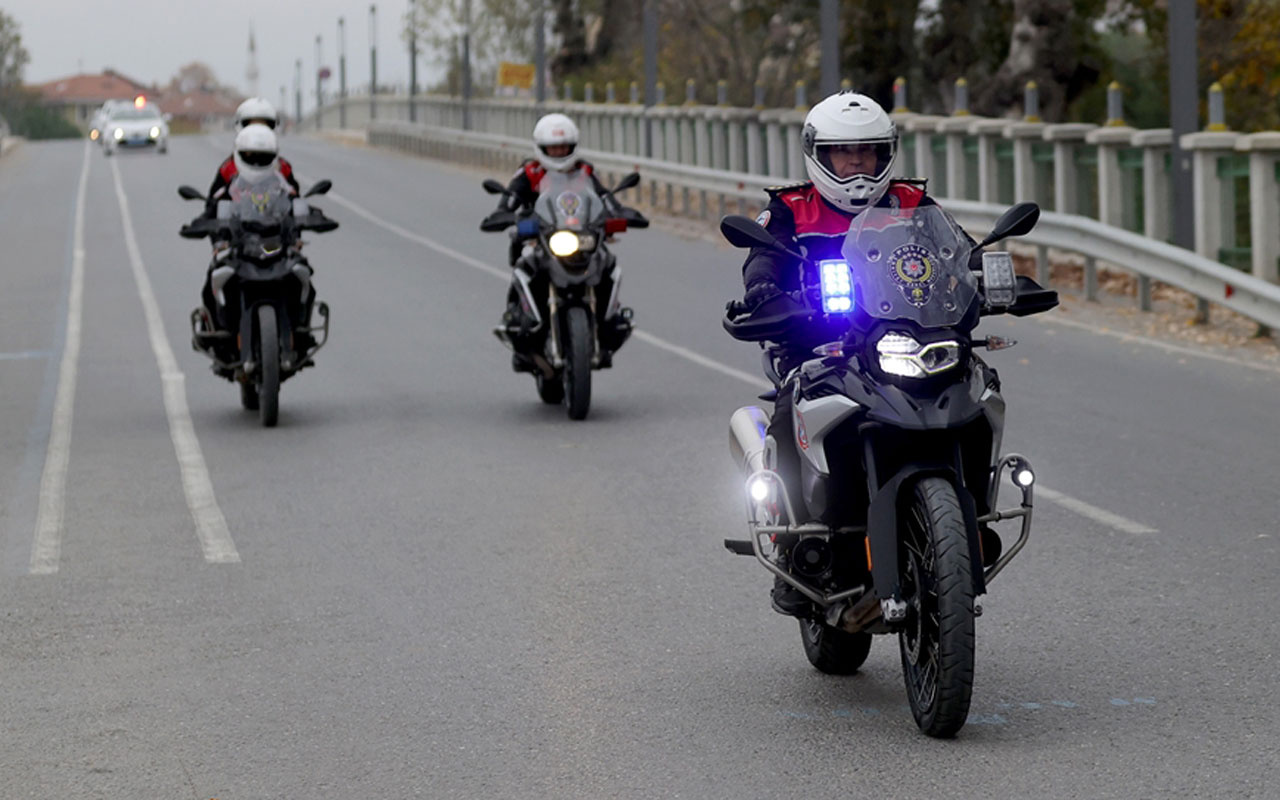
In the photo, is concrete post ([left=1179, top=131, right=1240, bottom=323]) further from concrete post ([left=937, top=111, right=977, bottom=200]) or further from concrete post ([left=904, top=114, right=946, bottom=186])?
concrete post ([left=904, top=114, right=946, bottom=186])

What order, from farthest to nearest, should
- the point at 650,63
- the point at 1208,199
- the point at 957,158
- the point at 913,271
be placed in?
the point at 650,63 → the point at 957,158 → the point at 1208,199 → the point at 913,271

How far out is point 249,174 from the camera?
13680mm

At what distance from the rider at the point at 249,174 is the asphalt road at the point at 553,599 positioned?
0.63 metres

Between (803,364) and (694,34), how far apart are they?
46899 millimetres

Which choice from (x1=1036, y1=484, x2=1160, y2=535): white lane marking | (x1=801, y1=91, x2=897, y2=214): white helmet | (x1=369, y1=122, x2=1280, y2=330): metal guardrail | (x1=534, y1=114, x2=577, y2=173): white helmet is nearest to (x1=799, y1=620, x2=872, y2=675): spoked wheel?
(x1=801, y1=91, x2=897, y2=214): white helmet

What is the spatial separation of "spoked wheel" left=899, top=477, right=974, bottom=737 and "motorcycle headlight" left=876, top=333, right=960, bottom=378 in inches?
11.4

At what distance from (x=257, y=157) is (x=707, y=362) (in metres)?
4.17

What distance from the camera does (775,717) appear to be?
6.53 metres

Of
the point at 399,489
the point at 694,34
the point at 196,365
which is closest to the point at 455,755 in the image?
the point at 399,489

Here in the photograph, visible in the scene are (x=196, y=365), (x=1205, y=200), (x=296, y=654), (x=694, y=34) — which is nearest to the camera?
(x=296, y=654)

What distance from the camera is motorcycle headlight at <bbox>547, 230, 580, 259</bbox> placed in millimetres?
13320

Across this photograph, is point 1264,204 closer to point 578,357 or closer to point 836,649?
point 578,357

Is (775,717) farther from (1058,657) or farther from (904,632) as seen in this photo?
(1058,657)

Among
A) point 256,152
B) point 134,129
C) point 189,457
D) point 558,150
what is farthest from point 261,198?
point 134,129
